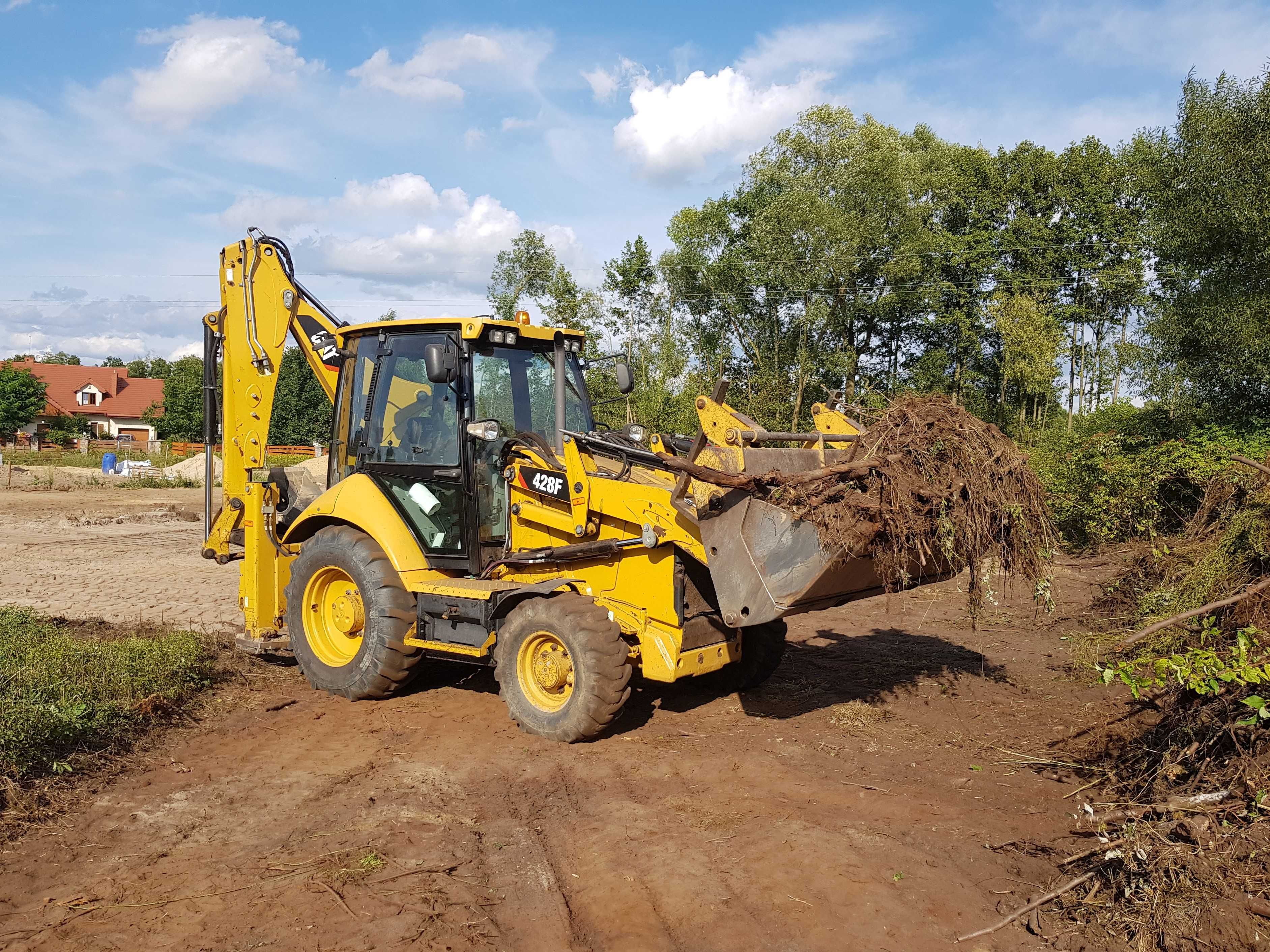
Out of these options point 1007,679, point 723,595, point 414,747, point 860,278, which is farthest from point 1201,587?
point 860,278

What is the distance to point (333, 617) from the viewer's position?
7.63 m

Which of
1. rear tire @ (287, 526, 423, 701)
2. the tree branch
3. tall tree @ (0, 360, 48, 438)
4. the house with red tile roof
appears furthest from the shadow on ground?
the house with red tile roof

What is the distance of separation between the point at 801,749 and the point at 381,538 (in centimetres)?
352

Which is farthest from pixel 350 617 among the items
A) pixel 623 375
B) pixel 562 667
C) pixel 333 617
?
pixel 623 375

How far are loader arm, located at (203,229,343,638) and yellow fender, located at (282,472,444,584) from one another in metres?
0.72

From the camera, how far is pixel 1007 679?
790 cm

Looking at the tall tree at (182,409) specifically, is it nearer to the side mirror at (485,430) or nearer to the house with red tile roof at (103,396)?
the house with red tile roof at (103,396)

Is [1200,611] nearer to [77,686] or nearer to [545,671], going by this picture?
[545,671]

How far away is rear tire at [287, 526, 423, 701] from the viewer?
6910 mm

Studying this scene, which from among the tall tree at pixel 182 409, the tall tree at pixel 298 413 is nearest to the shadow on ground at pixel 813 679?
the tall tree at pixel 298 413

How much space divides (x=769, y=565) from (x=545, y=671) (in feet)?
5.94

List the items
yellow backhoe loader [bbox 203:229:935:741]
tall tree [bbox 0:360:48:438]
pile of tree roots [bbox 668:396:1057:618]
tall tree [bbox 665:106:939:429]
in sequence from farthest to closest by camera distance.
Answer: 1. tall tree [bbox 0:360:48:438]
2. tall tree [bbox 665:106:939:429]
3. yellow backhoe loader [bbox 203:229:935:741]
4. pile of tree roots [bbox 668:396:1057:618]

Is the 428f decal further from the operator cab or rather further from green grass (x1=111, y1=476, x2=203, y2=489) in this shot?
green grass (x1=111, y1=476, x2=203, y2=489)

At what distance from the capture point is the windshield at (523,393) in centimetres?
693
